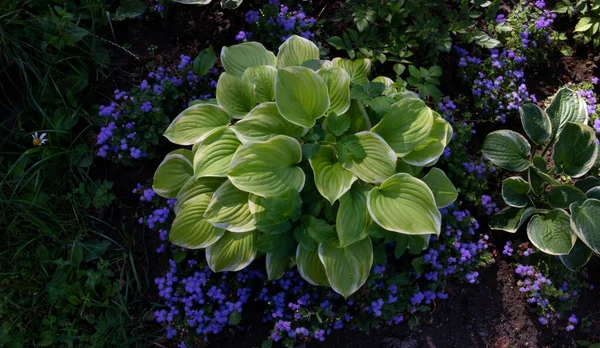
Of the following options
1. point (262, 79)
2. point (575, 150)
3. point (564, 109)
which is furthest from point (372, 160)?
point (564, 109)

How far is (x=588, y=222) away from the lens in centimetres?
236

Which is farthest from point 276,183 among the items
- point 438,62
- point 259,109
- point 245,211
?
point 438,62

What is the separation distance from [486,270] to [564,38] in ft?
4.63

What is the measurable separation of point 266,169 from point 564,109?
1659mm

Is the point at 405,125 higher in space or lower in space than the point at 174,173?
higher

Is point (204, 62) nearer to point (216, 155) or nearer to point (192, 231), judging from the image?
point (216, 155)

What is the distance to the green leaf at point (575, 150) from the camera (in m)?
2.49

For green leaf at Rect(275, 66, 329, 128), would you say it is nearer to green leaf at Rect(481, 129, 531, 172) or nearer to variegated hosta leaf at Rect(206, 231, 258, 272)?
variegated hosta leaf at Rect(206, 231, 258, 272)

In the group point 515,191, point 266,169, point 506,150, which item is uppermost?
point 266,169

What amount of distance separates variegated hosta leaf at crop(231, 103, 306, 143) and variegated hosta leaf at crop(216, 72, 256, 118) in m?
0.13

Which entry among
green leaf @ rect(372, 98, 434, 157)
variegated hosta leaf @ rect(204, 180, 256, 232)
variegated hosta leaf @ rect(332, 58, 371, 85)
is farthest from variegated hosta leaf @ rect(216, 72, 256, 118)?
green leaf @ rect(372, 98, 434, 157)

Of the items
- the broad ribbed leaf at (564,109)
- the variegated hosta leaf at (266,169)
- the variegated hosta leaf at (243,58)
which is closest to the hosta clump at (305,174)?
the variegated hosta leaf at (266,169)

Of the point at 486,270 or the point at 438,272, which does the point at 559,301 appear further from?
the point at 438,272

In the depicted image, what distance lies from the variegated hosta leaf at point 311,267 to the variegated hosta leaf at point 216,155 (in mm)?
454
